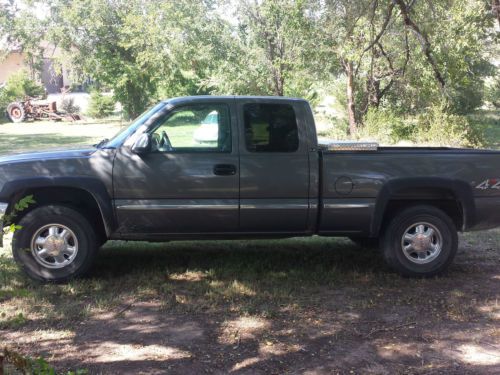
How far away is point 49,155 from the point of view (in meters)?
5.33

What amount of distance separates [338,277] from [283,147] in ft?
4.69

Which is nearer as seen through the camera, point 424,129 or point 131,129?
point 131,129

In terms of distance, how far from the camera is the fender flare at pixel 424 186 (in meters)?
5.40

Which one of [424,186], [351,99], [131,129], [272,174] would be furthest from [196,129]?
[351,99]

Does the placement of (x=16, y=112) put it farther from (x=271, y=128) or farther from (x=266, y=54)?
(x=271, y=128)

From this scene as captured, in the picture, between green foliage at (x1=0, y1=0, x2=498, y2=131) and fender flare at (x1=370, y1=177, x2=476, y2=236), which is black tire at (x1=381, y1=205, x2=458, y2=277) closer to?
fender flare at (x1=370, y1=177, x2=476, y2=236)

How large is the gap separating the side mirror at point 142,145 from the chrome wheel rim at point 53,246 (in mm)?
974

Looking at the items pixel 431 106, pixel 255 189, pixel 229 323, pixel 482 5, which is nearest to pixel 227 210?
pixel 255 189

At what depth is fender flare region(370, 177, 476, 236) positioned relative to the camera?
5402 millimetres

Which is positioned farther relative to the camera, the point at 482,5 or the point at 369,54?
the point at 369,54

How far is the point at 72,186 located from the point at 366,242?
11.1ft

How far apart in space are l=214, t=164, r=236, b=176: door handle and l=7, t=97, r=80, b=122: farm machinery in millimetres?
26025

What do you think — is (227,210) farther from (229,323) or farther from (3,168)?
(3,168)

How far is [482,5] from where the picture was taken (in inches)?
451
